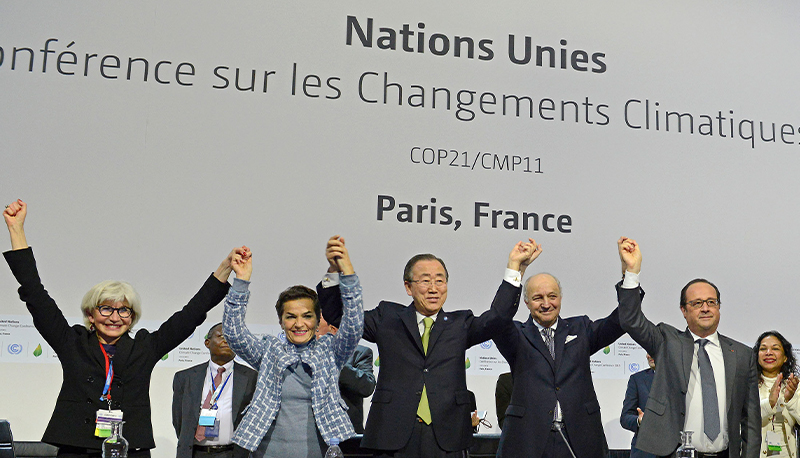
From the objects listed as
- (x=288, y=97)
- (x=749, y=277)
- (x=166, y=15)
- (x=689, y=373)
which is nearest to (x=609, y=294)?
(x=749, y=277)

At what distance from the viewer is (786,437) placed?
4.36 m

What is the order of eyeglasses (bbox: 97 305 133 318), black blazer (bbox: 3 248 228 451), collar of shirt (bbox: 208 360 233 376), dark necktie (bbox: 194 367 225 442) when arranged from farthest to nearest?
1. collar of shirt (bbox: 208 360 233 376)
2. dark necktie (bbox: 194 367 225 442)
3. eyeglasses (bbox: 97 305 133 318)
4. black blazer (bbox: 3 248 228 451)

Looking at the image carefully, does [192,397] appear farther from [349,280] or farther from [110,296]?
[349,280]

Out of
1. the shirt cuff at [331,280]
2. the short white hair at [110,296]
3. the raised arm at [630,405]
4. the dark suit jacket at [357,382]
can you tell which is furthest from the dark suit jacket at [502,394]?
the short white hair at [110,296]

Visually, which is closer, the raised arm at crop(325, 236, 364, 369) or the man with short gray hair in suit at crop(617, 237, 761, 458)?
the raised arm at crop(325, 236, 364, 369)

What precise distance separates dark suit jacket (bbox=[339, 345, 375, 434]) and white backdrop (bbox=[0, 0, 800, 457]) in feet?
3.04

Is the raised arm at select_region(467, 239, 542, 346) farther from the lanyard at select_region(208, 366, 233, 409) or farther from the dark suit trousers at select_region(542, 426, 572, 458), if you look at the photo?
the lanyard at select_region(208, 366, 233, 409)

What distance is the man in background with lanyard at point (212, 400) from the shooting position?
4379 millimetres

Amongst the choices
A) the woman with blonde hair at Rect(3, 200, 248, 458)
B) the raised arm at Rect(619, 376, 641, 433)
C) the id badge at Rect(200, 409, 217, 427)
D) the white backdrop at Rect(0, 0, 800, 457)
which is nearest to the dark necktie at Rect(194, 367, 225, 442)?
the id badge at Rect(200, 409, 217, 427)

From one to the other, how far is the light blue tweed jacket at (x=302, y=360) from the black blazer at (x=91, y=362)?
16cm

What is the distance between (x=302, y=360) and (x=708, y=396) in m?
1.79

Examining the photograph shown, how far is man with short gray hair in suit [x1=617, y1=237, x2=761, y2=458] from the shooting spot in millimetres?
3480

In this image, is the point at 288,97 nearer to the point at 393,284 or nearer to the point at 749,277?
the point at 393,284

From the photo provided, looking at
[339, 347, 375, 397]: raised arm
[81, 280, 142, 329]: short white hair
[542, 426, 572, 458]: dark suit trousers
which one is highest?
[81, 280, 142, 329]: short white hair
